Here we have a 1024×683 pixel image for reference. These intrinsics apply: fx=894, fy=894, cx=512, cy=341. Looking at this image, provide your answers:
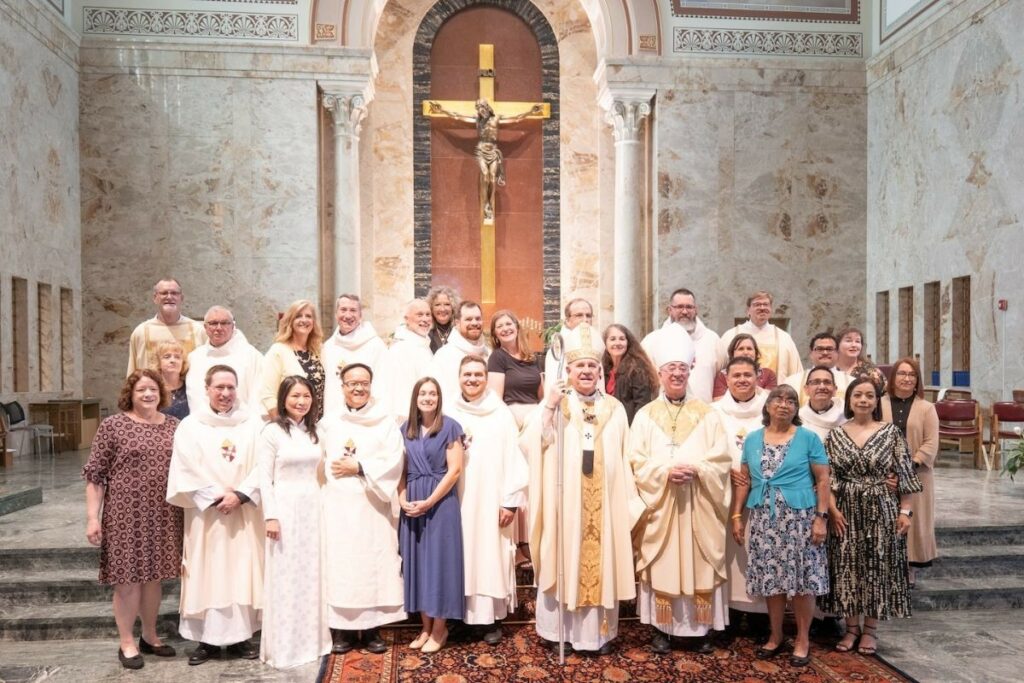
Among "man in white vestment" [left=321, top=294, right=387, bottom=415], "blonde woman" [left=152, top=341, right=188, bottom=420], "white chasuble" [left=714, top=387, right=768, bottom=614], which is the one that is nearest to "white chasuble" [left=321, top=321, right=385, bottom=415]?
"man in white vestment" [left=321, top=294, right=387, bottom=415]

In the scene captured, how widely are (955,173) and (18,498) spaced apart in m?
11.4

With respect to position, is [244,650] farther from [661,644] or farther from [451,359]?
[661,644]

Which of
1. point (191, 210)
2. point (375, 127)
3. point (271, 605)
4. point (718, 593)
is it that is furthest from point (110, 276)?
point (718, 593)

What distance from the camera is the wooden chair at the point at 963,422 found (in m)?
10.2

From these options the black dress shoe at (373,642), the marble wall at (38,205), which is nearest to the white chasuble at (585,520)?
the black dress shoe at (373,642)

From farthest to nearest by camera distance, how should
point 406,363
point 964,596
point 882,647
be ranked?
point 406,363 < point 964,596 < point 882,647

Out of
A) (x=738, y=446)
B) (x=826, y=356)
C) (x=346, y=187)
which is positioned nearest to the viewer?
(x=738, y=446)

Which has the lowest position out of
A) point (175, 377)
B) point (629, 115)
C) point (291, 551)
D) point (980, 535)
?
point (980, 535)

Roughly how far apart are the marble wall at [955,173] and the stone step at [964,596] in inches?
198

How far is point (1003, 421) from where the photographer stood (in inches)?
392

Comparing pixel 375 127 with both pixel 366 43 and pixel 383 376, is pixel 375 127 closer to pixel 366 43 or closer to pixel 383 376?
pixel 366 43

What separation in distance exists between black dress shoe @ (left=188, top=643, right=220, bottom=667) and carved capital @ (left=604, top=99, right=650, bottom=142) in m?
10.3

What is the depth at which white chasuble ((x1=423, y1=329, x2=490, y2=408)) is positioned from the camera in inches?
243

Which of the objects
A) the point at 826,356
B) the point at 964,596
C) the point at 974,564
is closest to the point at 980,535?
the point at 974,564
